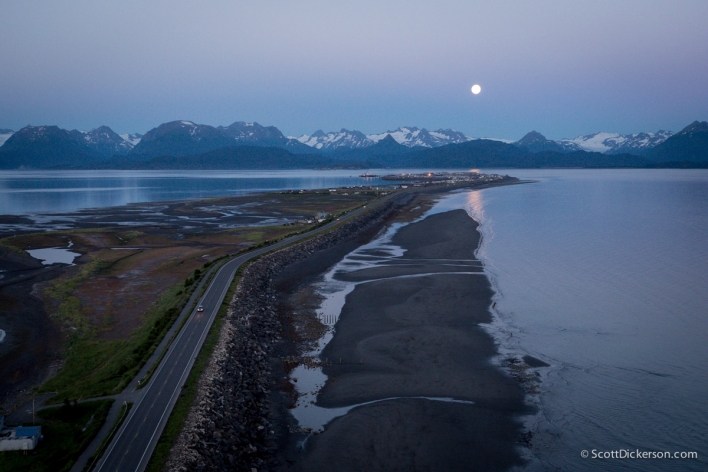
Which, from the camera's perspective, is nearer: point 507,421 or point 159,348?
point 507,421

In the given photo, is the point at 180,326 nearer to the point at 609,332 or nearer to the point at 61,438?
the point at 61,438

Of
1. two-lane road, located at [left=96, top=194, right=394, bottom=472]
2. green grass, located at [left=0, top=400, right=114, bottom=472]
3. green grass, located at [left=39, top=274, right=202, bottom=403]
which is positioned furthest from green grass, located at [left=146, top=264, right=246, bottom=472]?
green grass, located at [left=39, top=274, right=202, bottom=403]

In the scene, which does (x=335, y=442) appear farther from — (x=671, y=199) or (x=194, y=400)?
(x=671, y=199)

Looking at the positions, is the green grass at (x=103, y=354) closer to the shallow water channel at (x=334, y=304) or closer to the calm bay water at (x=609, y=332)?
the shallow water channel at (x=334, y=304)

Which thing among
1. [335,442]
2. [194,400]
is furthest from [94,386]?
[335,442]

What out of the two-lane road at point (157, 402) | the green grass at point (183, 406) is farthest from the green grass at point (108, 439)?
the green grass at point (183, 406)

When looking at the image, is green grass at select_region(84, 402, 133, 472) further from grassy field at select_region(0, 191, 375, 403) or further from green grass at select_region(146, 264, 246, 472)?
grassy field at select_region(0, 191, 375, 403)
